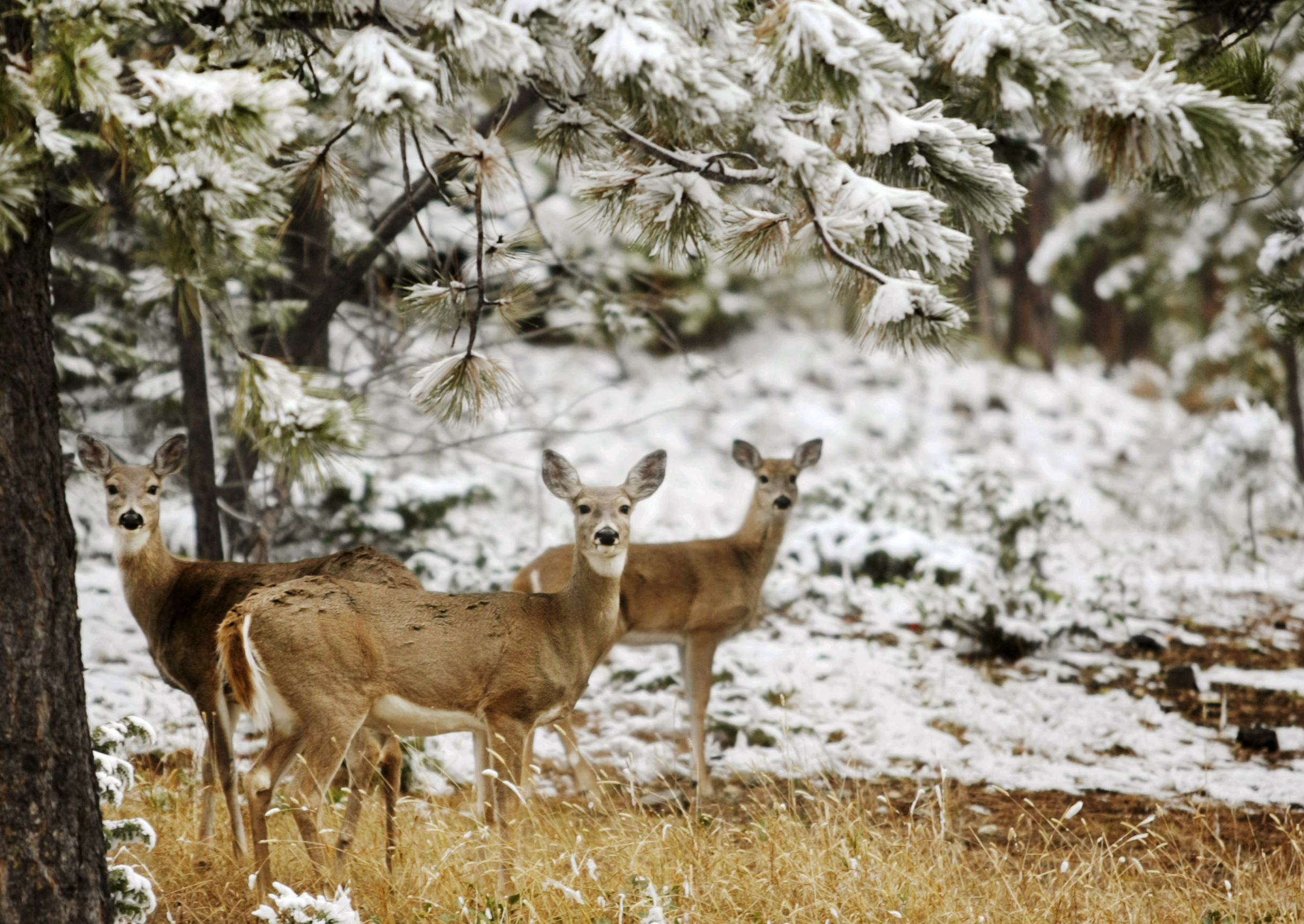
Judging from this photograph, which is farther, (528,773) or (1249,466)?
(1249,466)

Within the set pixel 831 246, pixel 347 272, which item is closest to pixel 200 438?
pixel 347 272

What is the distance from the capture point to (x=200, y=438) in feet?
21.4

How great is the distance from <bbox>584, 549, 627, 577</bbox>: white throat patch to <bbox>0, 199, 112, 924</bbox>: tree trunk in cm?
209

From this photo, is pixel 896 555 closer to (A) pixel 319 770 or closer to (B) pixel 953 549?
(B) pixel 953 549

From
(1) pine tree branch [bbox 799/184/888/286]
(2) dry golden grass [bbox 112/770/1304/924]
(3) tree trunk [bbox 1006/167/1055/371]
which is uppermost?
(3) tree trunk [bbox 1006/167/1055/371]

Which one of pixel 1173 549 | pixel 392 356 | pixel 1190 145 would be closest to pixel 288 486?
pixel 392 356

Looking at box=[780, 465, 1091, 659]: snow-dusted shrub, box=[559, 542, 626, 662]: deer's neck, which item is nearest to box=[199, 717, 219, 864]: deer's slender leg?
box=[559, 542, 626, 662]: deer's neck

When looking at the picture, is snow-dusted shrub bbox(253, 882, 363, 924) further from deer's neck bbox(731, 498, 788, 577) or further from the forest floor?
deer's neck bbox(731, 498, 788, 577)

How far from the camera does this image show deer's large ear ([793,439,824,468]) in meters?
7.62

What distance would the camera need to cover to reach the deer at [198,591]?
15.7ft

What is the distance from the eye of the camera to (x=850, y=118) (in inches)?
127

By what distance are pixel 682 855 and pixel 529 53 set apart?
258 centimetres

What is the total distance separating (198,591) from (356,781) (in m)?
1.15

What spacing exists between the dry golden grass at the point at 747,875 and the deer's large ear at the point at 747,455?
116 inches
